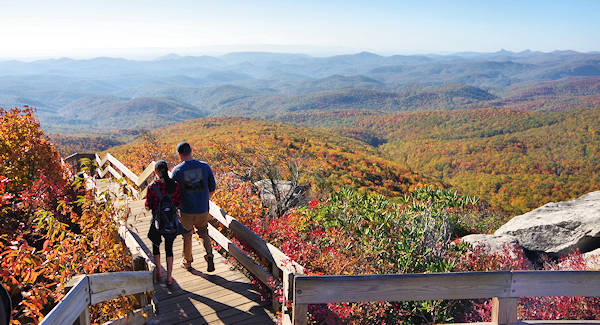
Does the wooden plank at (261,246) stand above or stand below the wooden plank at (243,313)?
above

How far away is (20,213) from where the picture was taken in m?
5.65

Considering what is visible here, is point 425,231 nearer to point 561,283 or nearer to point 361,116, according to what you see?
point 561,283

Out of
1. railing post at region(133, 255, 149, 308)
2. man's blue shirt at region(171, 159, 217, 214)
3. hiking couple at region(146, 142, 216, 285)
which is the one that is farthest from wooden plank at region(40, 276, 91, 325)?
man's blue shirt at region(171, 159, 217, 214)

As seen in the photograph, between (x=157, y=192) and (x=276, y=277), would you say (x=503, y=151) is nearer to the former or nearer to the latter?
(x=276, y=277)

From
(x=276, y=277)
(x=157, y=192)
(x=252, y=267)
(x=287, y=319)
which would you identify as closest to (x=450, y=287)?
(x=287, y=319)

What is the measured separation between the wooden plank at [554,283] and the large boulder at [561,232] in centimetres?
497

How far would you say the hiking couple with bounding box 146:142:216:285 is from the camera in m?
4.90

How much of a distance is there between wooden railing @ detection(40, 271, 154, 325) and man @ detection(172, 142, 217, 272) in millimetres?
1332

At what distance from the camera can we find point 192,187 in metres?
5.17

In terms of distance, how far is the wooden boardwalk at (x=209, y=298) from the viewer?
4.42 m

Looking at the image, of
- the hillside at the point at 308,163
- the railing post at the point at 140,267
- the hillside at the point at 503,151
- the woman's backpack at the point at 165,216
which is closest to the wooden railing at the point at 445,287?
the railing post at the point at 140,267

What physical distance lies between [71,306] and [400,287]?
240 cm

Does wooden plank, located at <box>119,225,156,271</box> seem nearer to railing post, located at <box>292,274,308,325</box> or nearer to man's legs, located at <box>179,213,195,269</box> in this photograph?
man's legs, located at <box>179,213,195,269</box>

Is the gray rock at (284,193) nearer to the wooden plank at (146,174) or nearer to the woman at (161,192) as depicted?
the wooden plank at (146,174)
